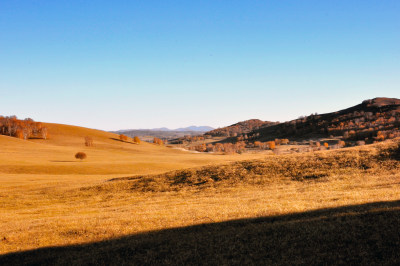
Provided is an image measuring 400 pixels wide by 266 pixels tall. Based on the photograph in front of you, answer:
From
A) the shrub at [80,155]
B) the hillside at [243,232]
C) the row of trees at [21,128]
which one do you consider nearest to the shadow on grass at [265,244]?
the hillside at [243,232]

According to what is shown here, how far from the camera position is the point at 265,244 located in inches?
435

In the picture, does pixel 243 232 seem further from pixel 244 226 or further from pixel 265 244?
pixel 265 244

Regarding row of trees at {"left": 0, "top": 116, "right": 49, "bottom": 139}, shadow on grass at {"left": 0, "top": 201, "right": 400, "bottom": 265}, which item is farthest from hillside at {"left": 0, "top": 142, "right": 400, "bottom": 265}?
row of trees at {"left": 0, "top": 116, "right": 49, "bottom": 139}

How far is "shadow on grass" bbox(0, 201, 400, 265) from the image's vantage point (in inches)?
380

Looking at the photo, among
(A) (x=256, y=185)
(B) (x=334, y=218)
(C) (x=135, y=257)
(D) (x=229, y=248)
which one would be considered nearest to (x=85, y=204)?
(A) (x=256, y=185)

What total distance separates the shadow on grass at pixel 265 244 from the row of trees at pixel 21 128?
5718 inches

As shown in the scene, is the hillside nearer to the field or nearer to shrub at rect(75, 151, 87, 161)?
the field

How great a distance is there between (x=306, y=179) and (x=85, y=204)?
2273 centimetres

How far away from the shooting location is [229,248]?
11039mm

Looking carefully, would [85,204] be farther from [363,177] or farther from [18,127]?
[18,127]

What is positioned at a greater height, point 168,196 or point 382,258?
point 382,258

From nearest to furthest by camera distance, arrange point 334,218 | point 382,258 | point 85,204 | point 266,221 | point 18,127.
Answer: point 382,258, point 334,218, point 266,221, point 85,204, point 18,127

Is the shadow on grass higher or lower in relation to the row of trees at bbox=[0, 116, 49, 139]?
lower

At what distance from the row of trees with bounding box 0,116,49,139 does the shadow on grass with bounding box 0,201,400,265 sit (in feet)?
477
